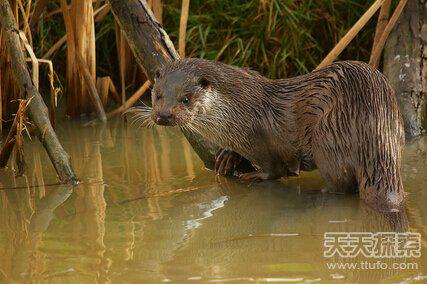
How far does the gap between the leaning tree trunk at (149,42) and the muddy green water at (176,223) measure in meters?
0.14

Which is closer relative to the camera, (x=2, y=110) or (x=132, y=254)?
(x=132, y=254)

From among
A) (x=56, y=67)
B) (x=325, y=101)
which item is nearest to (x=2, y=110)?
(x=56, y=67)

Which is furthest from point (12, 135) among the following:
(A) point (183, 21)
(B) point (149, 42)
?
(A) point (183, 21)

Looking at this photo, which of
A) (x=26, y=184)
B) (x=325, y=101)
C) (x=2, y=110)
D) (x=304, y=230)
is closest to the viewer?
(x=304, y=230)

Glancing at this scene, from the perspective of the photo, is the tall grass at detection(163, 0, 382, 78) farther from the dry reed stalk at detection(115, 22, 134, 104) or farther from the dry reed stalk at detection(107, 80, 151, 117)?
the dry reed stalk at detection(107, 80, 151, 117)

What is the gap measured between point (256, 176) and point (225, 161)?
199 millimetres

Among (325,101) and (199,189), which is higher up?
(325,101)

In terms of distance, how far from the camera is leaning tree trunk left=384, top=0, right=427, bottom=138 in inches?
183

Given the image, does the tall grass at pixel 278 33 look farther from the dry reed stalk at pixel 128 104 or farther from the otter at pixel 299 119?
the otter at pixel 299 119

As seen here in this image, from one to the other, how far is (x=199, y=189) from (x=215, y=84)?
463 mm

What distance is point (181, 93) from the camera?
3504mm

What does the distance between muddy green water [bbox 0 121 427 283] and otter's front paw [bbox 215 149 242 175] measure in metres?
0.04

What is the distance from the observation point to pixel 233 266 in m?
2.65

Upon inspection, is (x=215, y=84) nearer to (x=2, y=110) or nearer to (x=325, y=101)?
(x=325, y=101)
